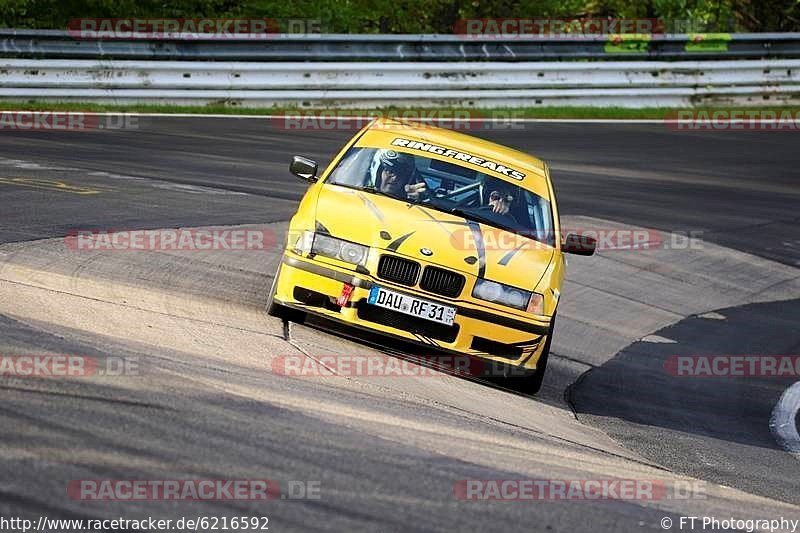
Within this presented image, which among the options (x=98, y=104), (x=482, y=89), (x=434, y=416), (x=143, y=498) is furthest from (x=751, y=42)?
(x=143, y=498)

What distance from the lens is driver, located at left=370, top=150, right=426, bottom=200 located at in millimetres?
9438

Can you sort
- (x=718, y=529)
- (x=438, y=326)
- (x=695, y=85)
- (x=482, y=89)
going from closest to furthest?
1. (x=718, y=529)
2. (x=438, y=326)
3. (x=482, y=89)
4. (x=695, y=85)

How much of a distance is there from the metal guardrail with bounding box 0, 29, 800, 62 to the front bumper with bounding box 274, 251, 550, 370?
42.6 ft

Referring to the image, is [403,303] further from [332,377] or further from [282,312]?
[332,377]

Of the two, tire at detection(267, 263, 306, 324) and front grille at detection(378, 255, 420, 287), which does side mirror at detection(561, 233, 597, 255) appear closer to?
front grille at detection(378, 255, 420, 287)

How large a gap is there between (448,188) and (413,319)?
4.72 feet

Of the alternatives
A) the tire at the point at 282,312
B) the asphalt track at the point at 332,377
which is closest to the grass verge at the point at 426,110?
the asphalt track at the point at 332,377

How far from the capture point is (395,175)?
31.4ft

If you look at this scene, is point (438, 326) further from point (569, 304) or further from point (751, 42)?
point (751, 42)

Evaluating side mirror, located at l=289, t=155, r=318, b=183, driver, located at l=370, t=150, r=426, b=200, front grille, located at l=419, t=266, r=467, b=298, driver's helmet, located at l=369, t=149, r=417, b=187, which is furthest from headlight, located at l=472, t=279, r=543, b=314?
side mirror, located at l=289, t=155, r=318, b=183

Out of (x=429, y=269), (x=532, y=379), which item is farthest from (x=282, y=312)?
Answer: (x=532, y=379)

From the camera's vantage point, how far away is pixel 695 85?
24047 mm

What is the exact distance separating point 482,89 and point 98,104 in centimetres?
638

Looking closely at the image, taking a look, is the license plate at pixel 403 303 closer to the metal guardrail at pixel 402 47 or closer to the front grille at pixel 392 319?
the front grille at pixel 392 319
